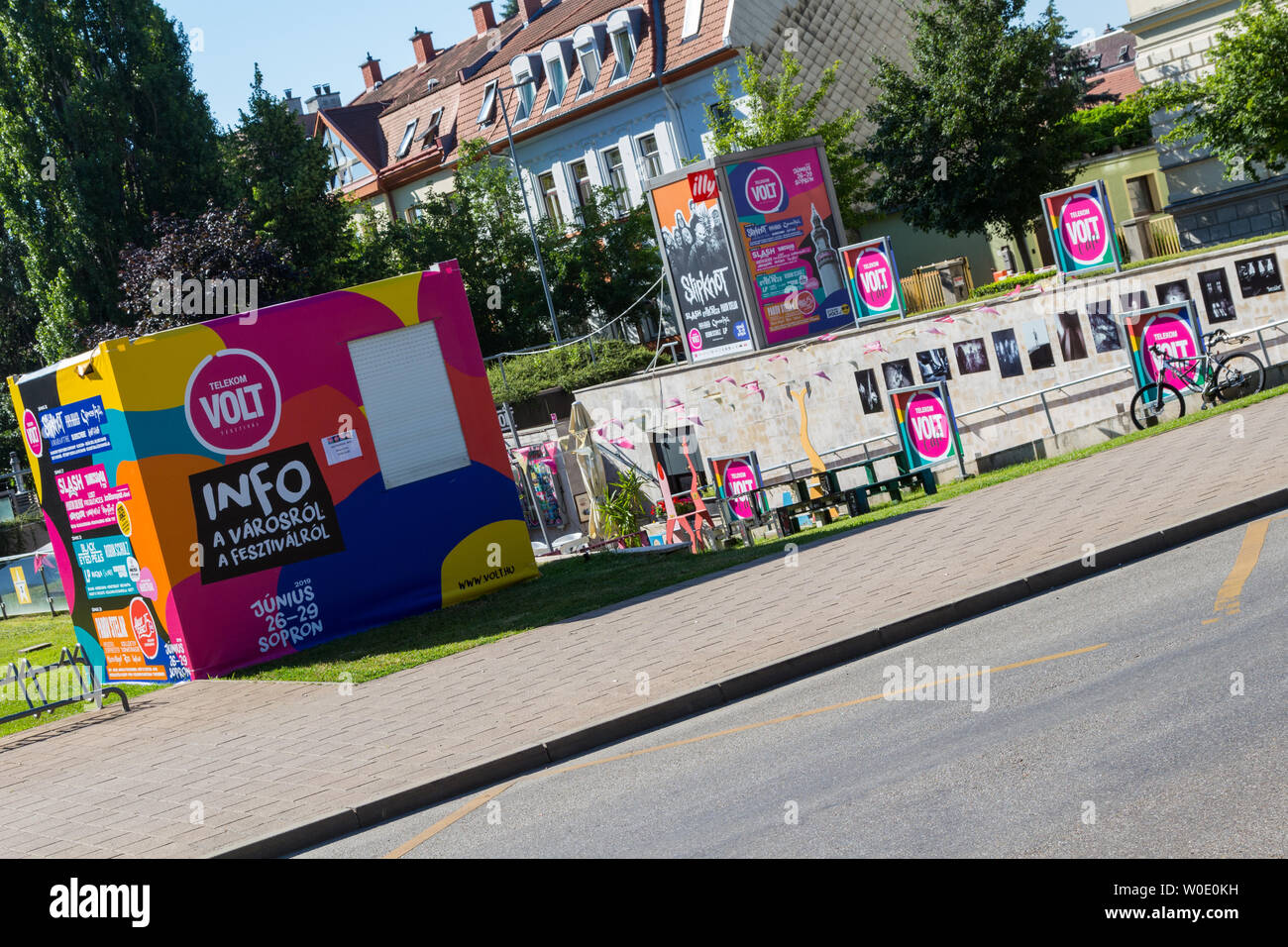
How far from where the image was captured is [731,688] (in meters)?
9.42

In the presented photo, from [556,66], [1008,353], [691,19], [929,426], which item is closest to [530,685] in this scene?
[929,426]

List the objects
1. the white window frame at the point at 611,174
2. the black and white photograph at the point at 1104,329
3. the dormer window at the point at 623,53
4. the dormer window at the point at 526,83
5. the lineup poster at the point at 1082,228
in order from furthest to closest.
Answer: the dormer window at the point at 526,83, the dormer window at the point at 623,53, the white window frame at the point at 611,174, the black and white photograph at the point at 1104,329, the lineup poster at the point at 1082,228

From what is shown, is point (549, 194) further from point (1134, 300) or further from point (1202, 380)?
point (1202, 380)

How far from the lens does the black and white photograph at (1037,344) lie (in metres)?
21.1

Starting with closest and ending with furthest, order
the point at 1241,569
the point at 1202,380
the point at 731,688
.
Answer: the point at 1241,569 < the point at 731,688 < the point at 1202,380

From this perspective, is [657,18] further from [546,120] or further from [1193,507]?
[1193,507]

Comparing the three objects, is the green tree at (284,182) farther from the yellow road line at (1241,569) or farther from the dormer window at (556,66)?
the yellow road line at (1241,569)

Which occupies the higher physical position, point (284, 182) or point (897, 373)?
point (284, 182)

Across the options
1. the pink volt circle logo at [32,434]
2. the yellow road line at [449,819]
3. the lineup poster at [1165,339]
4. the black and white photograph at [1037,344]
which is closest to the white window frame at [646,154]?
the black and white photograph at [1037,344]

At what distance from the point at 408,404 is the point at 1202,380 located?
425 inches

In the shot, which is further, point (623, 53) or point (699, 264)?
point (623, 53)

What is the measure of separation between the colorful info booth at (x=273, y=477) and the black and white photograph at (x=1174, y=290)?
33.8ft
